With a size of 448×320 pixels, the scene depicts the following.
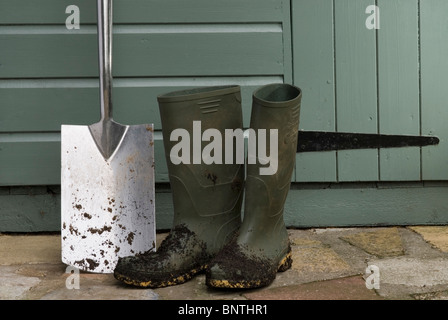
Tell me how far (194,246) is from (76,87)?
773mm

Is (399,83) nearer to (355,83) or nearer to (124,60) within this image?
(355,83)

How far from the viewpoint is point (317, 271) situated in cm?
153

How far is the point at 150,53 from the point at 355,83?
0.69 m

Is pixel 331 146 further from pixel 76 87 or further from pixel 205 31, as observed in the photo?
pixel 76 87

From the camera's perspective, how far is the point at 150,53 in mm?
1945

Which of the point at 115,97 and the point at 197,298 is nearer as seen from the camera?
the point at 197,298

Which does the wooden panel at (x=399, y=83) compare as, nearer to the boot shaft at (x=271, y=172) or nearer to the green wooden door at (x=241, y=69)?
the green wooden door at (x=241, y=69)

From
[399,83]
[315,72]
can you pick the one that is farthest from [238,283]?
[399,83]

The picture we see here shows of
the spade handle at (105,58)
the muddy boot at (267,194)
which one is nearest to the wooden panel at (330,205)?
the spade handle at (105,58)

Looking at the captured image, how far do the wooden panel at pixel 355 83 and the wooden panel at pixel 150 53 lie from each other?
0.70ft

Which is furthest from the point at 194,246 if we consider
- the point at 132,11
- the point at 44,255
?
the point at 132,11

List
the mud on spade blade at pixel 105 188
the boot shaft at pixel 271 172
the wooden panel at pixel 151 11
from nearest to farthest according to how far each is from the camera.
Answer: the boot shaft at pixel 271 172 < the mud on spade blade at pixel 105 188 < the wooden panel at pixel 151 11

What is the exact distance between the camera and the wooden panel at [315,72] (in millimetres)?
1956

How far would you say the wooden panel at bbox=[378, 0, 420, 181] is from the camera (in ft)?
6.42
